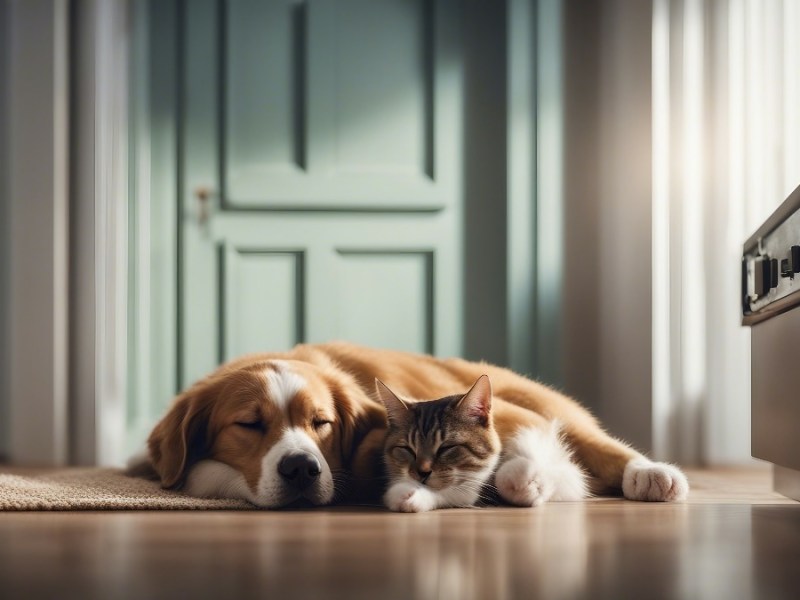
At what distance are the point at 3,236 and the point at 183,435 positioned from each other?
1708 millimetres

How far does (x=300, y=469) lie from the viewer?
161 centimetres

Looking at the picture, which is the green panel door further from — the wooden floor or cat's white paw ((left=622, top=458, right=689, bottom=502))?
the wooden floor

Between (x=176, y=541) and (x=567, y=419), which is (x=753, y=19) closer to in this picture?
(x=567, y=419)

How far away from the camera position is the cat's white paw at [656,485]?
168 centimetres

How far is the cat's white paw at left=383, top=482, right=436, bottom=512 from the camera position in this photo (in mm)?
1542

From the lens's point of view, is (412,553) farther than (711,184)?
No

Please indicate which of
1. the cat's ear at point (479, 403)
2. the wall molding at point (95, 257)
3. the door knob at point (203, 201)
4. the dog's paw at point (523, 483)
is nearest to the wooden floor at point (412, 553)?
the dog's paw at point (523, 483)

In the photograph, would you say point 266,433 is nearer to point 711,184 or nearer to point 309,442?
point 309,442

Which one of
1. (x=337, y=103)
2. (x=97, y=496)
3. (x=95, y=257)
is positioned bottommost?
(x=97, y=496)

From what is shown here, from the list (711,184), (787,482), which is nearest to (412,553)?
(787,482)

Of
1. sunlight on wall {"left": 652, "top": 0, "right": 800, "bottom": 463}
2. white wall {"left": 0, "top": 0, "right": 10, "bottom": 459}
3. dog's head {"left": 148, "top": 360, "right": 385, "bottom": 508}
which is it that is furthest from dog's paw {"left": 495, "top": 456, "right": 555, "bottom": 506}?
white wall {"left": 0, "top": 0, "right": 10, "bottom": 459}

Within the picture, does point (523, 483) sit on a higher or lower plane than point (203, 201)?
lower

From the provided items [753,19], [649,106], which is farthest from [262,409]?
[753,19]

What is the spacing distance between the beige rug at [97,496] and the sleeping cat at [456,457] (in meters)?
0.32
